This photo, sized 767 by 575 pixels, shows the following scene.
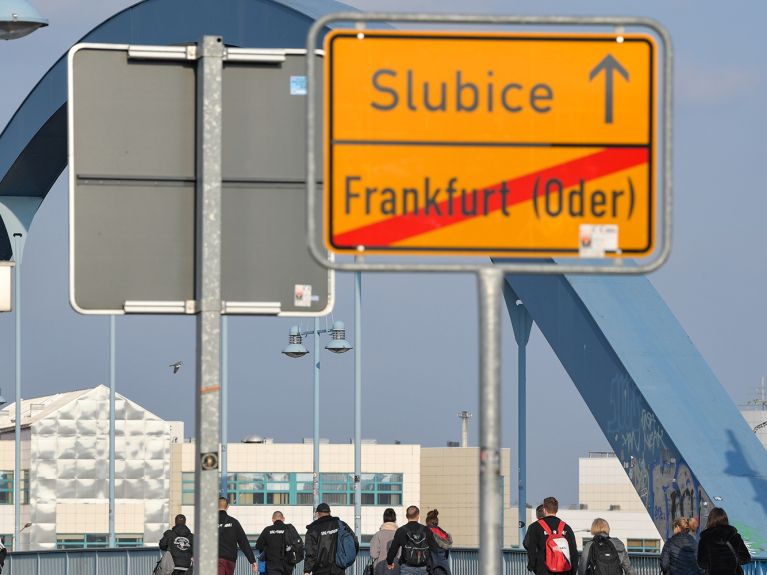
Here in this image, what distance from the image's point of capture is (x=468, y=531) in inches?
4331

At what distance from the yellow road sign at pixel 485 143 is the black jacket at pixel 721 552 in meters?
9.99

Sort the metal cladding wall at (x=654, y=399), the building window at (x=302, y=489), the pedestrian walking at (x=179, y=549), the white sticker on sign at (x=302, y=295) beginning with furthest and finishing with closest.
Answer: the building window at (x=302, y=489) → the metal cladding wall at (x=654, y=399) → the pedestrian walking at (x=179, y=549) → the white sticker on sign at (x=302, y=295)

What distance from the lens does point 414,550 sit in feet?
55.0

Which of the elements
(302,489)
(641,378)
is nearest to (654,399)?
(641,378)

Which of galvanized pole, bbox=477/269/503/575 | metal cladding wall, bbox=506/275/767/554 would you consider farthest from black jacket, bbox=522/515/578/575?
galvanized pole, bbox=477/269/503/575

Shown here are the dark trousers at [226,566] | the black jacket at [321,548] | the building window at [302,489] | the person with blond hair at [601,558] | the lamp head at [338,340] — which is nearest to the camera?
the person with blond hair at [601,558]

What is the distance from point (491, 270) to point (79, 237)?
2.04m

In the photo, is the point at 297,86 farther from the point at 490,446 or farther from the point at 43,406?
the point at 43,406

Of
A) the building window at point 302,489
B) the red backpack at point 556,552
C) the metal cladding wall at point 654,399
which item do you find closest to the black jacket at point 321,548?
the red backpack at point 556,552

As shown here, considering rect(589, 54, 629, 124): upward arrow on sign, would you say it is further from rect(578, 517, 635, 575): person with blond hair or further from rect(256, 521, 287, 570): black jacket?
rect(256, 521, 287, 570): black jacket

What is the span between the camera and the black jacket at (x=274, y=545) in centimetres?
1886

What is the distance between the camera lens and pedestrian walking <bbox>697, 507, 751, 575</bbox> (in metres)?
13.9

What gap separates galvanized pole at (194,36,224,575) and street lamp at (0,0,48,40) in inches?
337

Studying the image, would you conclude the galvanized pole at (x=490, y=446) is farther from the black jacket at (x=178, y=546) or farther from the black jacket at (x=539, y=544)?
the black jacket at (x=178, y=546)
